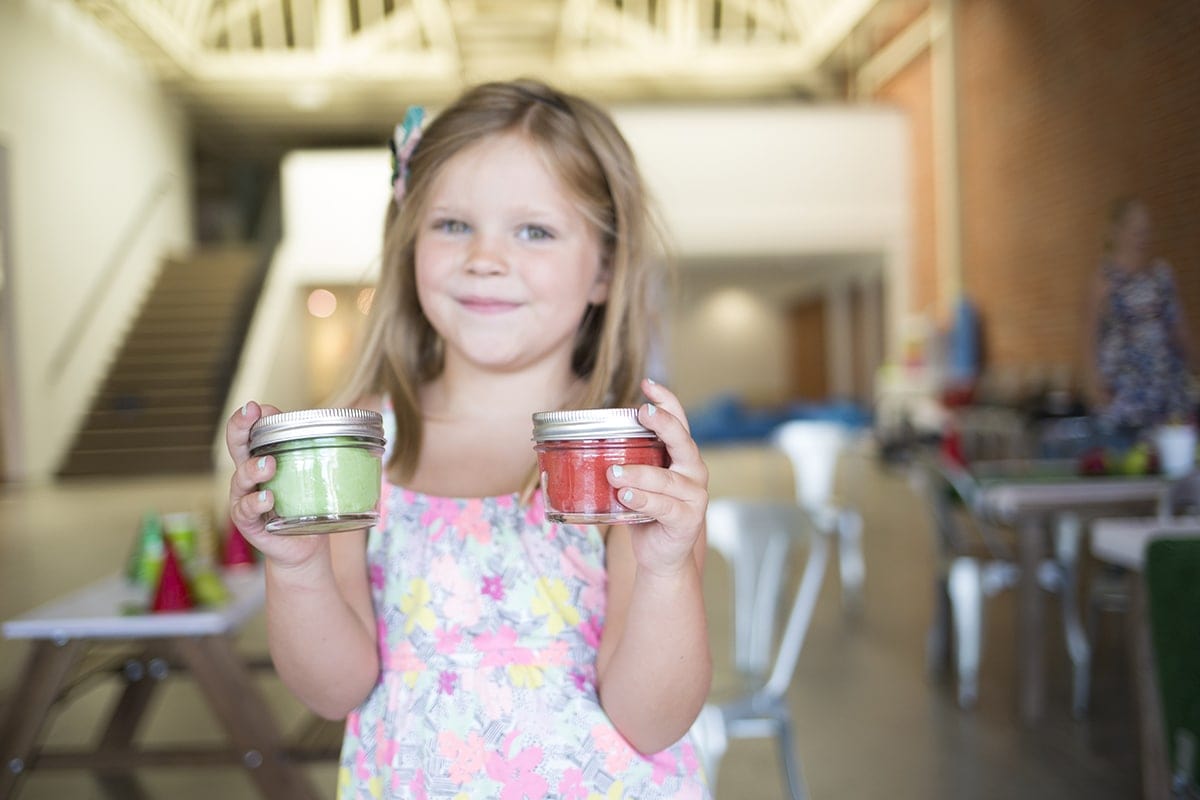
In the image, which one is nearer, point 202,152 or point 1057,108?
point 1057,108

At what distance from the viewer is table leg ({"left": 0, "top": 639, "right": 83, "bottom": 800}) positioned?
208 cm

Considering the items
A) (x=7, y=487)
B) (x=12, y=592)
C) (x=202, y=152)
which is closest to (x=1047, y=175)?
(x=12, y=592)

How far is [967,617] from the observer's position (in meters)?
3.67

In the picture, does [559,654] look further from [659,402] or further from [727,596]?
[727,596]

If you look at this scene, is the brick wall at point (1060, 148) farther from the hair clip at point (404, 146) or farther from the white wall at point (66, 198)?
the white wall at point (66, 198)

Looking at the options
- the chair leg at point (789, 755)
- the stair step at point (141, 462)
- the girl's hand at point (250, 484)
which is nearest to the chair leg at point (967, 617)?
the chair leg at point (789, 755)

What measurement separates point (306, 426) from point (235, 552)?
198cm

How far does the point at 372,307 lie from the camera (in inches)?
51.4

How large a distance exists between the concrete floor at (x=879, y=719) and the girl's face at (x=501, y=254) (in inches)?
56.2

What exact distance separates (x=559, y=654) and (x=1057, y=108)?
31.5 ft

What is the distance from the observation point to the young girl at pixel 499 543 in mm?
1050

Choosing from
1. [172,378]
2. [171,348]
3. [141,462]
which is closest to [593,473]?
[141,462]

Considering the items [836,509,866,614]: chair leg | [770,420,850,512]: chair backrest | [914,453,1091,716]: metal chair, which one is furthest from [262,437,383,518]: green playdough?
[770,420,850,512]: chair backrest

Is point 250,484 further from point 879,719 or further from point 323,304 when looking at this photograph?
point 323,304
